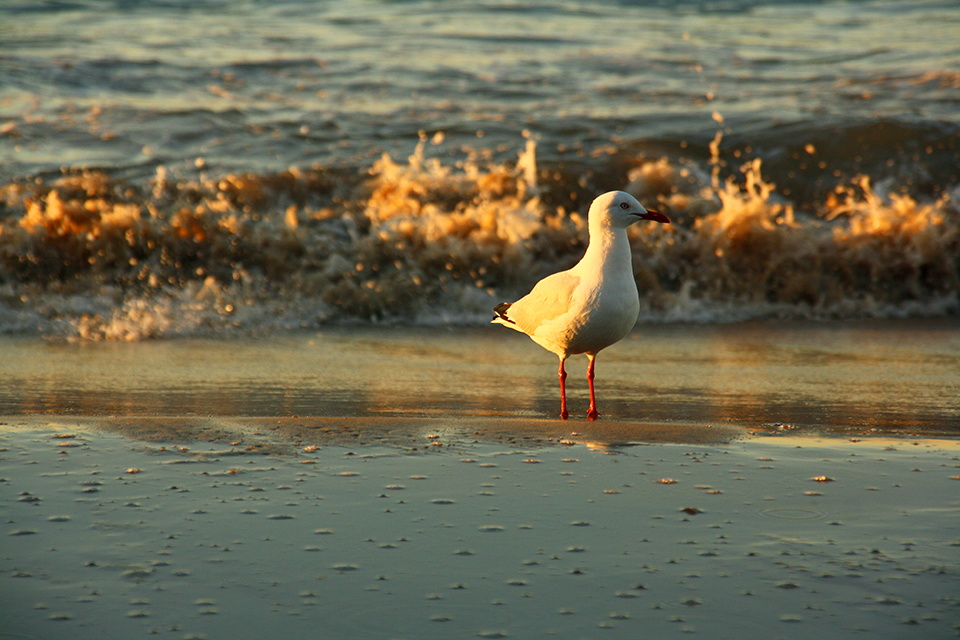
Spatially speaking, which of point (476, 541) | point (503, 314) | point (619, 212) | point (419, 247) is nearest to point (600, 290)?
point (619, 212)

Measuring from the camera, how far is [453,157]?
43.1 ft

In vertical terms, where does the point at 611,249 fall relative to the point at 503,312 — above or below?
above

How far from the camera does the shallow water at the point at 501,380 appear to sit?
5.03m

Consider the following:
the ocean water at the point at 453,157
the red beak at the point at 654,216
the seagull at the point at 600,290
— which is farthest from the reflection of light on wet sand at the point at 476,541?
the ocean water at the point at 453,157

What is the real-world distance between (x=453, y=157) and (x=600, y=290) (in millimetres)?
8703

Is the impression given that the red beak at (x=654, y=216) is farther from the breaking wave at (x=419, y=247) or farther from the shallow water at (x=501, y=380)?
the breaking wave at (x=419, y=247)

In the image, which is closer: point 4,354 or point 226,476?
point 226,476

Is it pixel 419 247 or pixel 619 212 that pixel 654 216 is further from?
pixel 419 247

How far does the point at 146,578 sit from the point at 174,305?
254 inches

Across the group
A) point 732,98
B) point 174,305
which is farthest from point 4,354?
point 732,98

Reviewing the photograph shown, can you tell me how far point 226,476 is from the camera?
3.72m

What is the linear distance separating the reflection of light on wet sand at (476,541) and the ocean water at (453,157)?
4.63 metres

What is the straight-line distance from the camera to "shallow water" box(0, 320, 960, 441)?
5.03 metres

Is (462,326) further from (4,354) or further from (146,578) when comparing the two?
(146,578)
